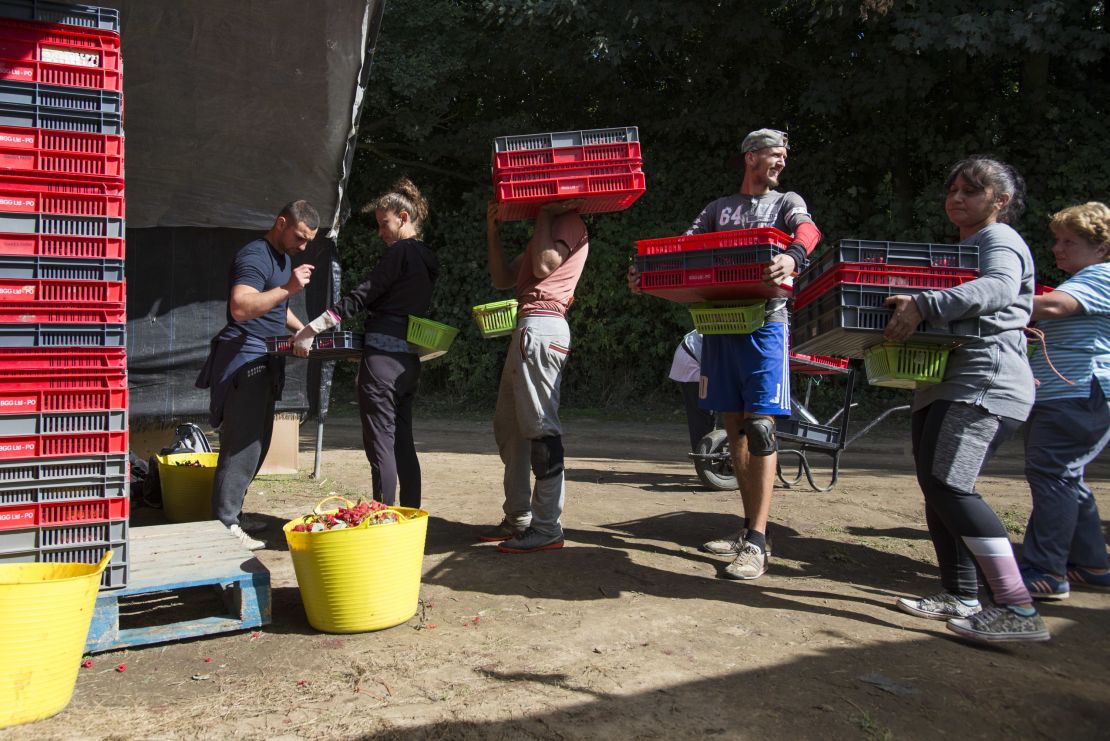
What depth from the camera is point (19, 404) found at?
10.5 feet

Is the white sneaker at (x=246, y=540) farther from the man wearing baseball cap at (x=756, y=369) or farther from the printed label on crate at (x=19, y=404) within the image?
the man wearing baseball cap at (x=756, y=369)

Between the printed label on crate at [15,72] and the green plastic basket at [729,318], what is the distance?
3.14 metres

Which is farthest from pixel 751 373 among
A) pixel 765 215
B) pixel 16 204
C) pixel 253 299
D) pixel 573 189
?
pixel 16 204

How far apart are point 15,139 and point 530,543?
307cm

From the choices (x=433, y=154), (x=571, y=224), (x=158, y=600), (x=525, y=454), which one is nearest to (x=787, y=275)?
(x=571, y=224)

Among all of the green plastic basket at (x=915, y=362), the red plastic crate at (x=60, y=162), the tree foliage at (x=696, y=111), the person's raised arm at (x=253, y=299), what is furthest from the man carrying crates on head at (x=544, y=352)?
the tree foliage at (x=696, y=111)

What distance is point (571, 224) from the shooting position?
4.82 meters

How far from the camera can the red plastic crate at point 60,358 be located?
3201 millimetres

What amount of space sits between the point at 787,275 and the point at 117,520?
10.1ft

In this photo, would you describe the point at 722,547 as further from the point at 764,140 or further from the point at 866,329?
the point at 764,140

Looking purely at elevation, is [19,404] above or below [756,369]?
below

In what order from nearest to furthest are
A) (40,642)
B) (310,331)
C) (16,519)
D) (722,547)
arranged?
(40,642)
(16,519)
(310,331)
(722,547)

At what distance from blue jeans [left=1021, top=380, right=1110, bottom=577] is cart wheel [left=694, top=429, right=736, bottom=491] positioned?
2.81 meters

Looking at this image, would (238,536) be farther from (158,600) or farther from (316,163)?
(316,163)
